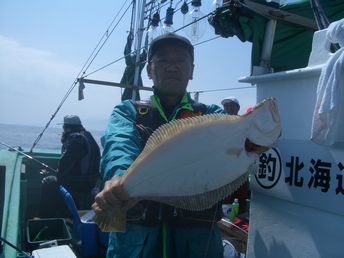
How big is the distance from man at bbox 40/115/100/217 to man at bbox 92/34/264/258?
4.44m

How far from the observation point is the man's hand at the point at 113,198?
65.6 inches

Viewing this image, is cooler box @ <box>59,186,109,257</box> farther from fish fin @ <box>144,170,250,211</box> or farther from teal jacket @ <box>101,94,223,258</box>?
fish fin @ <box>144,170,250,211</box>

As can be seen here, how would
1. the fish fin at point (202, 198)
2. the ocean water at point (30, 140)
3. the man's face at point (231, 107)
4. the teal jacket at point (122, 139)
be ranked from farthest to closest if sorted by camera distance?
the ocean water at point (30, 140) → the man's face at point (231, 107) → the teal jacket at point (122, 139) → the fish fin at point (202, 198)

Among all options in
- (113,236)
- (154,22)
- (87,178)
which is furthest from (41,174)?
(113,236)

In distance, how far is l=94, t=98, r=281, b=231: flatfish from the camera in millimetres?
1688

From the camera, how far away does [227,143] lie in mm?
1739

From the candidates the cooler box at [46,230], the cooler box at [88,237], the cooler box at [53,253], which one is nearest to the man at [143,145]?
the cooler box at [53,253]

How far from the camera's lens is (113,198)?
1.68 m

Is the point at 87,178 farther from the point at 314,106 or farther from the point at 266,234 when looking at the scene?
the point at 314,106

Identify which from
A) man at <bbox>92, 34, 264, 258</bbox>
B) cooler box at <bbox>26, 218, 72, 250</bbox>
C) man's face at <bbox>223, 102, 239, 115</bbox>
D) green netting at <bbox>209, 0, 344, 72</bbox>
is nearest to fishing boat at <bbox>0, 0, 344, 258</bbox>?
green netting at <bbox>209, 0, 344, 72</bbox>

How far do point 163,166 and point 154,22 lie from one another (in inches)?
313

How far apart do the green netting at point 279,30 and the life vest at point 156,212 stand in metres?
0.95

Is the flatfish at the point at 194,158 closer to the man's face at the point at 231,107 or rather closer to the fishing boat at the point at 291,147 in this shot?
the fishing boat at the point at 291,147

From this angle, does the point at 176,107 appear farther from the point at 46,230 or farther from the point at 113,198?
the point at 46,230
